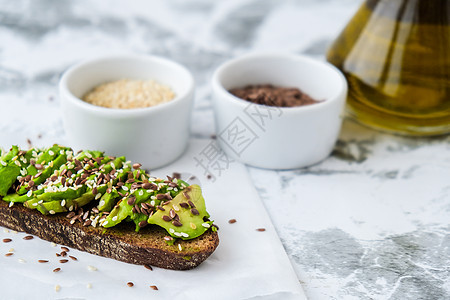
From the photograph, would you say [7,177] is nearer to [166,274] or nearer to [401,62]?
[166,274]

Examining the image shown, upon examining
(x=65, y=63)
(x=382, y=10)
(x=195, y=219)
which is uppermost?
(x=382, y=10)

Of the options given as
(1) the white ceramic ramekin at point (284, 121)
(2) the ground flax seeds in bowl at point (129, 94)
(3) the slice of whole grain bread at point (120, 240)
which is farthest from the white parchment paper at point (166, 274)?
(2) the ground flax seeds in bowl at point (129, 94)

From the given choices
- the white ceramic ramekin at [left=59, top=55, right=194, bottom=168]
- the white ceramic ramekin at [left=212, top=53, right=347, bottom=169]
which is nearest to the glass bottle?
the white ceramic ramekin at [left=212, top=53, right=347, bottom=169]

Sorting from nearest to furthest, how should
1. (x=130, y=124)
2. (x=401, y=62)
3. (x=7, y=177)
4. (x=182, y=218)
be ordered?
(x=182, y=218) → (x=7, y=177) → (x=130, y=124) → (x=401, y=62)

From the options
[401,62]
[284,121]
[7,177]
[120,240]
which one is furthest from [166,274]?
[401,62]

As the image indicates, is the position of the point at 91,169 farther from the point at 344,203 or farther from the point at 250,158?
the point at 344,203

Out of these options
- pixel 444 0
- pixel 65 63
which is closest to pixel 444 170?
pixel 444 0

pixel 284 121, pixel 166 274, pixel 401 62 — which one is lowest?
pixel 166 274
